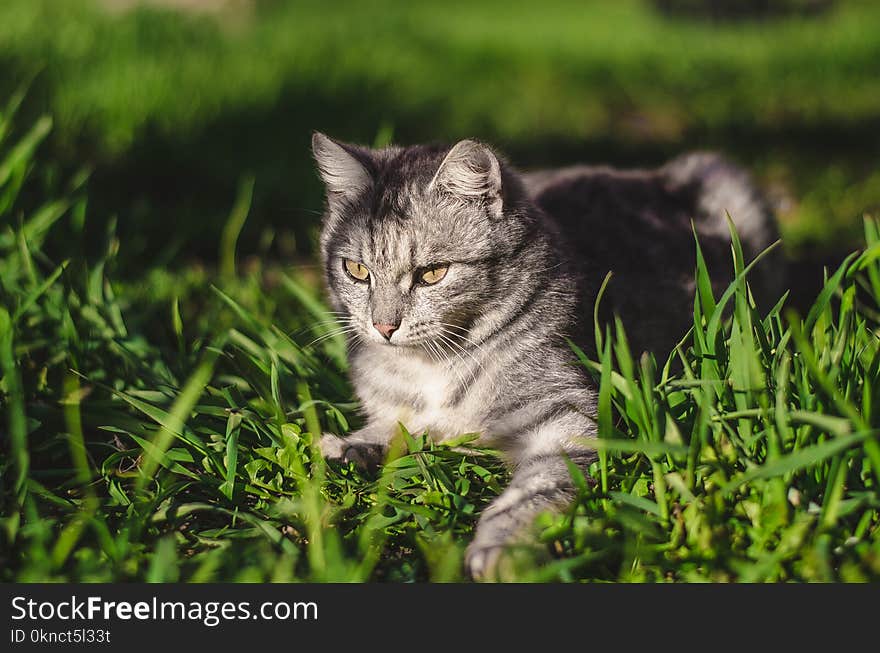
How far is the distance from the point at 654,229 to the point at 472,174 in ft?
3.13

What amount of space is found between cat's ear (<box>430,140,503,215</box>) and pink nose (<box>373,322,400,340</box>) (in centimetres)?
42

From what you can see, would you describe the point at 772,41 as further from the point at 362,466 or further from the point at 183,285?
the point at 362,466

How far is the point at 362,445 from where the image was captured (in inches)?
87.9

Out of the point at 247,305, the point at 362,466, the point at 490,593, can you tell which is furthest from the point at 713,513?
the point at 247,305

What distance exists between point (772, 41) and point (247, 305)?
7.32 meters

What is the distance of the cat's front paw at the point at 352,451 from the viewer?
7.13 feet

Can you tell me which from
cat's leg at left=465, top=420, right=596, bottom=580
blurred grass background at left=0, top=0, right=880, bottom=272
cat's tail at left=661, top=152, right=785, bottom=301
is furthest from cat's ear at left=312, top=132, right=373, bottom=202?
cat's tail at left=661, top=152, right=785, bottom=301

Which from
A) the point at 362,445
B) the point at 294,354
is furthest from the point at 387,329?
the point at 294,354

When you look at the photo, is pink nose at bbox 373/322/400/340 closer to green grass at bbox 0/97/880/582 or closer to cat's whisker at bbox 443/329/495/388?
cat's whisker at bbox 443/329/495/388

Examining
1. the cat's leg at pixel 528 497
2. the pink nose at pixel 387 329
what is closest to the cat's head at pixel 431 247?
the pink nose at pixel 387 329

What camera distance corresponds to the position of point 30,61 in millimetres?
4836

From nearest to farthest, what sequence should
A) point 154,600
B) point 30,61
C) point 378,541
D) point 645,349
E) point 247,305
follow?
1. point 154,600
2. point 378,541
3. point 645,349
4. point 247,305
5. point 30,61

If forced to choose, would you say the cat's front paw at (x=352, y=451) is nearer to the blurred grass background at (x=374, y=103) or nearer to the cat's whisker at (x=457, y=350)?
the cat's whisker at (x=457, y=350)

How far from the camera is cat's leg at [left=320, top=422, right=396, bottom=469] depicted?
2.18 m
